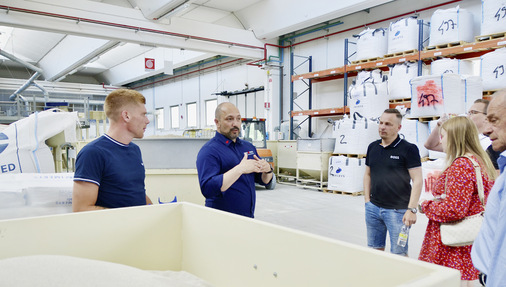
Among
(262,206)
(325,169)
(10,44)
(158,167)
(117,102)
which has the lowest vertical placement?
(262,206)

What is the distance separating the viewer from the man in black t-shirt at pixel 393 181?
8.79ft

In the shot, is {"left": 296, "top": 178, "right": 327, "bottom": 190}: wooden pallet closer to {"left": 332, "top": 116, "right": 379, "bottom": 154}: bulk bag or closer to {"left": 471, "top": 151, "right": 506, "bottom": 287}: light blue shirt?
{"left": 332, "top": 116, "right": 379, "bottom": 154}: bulk bag

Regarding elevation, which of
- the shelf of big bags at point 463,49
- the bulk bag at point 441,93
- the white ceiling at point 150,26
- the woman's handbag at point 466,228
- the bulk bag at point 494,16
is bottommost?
the woman's handbag at point 466,228

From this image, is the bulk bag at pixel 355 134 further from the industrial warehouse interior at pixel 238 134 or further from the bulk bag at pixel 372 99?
the bulk bag at pixel 372 99

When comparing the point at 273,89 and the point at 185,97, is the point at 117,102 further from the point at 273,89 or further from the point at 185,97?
the point at 185,97

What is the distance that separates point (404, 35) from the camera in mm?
6828

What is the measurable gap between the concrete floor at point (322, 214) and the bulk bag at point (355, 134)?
A: 1033mm

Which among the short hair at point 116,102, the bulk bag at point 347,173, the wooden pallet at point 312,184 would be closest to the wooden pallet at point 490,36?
the bulk bag at point 347,173

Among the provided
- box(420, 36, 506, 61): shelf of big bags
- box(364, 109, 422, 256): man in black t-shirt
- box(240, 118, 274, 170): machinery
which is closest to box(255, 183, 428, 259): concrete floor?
box(364, 109, 422, 256): man in black t-shirt

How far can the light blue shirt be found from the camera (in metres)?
1.22

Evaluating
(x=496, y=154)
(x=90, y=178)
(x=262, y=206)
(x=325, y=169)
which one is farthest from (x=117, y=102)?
(x=325, y=169)

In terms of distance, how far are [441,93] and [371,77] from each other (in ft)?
6.85

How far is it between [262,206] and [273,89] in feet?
18.0

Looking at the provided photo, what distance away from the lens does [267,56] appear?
35.1ft
